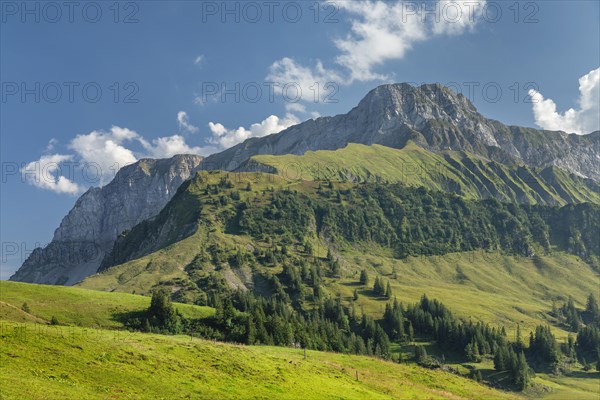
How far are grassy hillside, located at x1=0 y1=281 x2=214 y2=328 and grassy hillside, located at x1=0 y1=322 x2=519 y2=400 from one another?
41468 millimetres

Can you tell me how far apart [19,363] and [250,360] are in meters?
26.1

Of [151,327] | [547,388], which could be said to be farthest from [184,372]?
[547,388]

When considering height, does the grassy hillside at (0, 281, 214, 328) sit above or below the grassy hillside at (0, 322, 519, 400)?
above

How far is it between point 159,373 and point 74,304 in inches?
2537

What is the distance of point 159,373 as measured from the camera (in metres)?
45.7

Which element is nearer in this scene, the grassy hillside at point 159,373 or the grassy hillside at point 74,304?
the grassy hillside at point 159,373

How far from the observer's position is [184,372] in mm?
47812

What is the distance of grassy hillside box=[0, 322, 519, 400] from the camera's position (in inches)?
1501

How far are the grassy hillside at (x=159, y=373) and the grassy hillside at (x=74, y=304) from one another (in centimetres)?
4147

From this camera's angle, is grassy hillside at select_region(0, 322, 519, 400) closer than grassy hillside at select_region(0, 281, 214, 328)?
Yes

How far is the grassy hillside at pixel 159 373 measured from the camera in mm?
38125

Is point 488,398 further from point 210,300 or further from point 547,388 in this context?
point 210,300

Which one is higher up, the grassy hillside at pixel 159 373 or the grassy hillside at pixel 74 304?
the grassy hillside at pixel 74 304

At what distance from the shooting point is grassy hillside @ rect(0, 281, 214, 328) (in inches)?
3706
